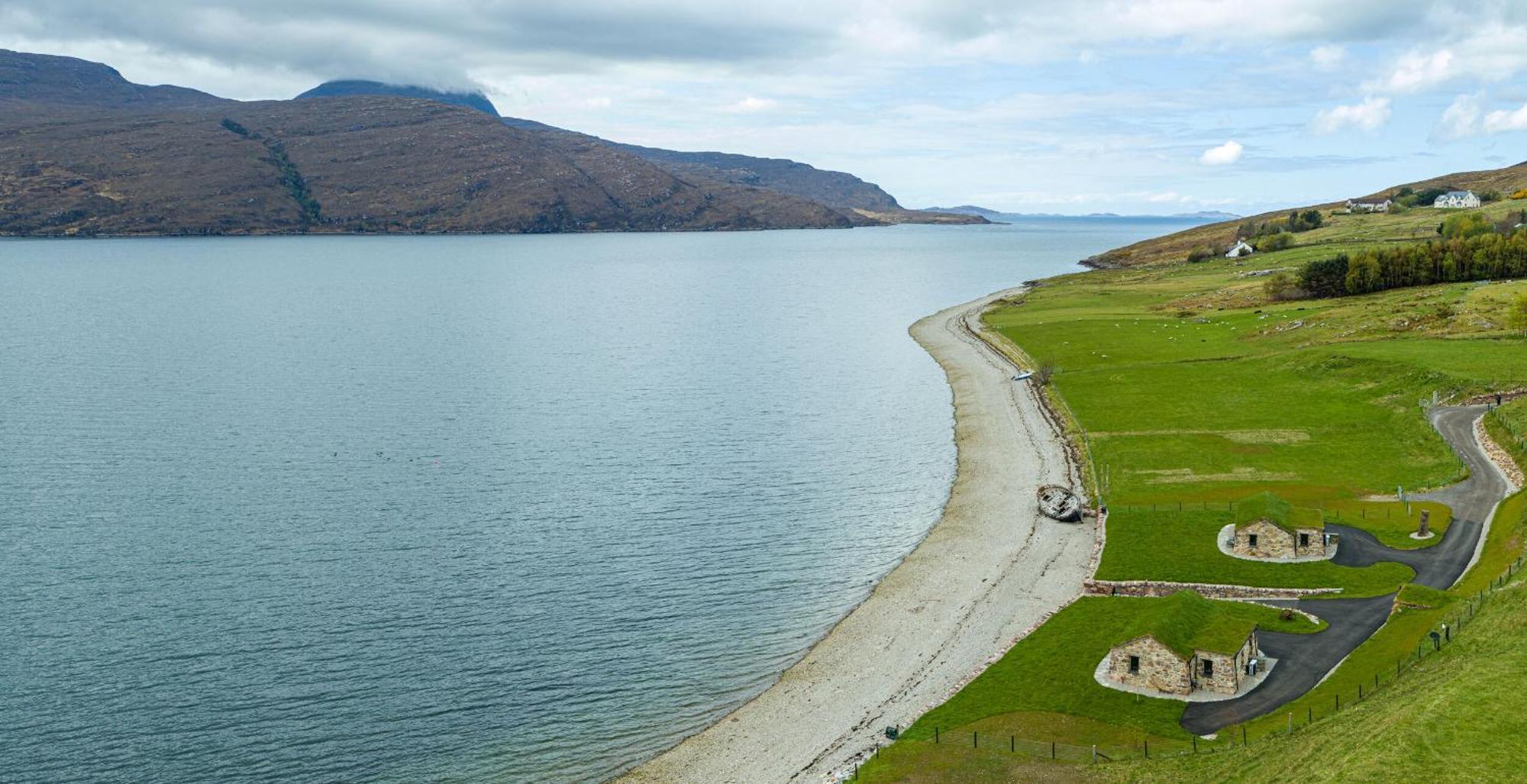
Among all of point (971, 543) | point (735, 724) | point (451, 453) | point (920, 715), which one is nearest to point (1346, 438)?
point (971, 543)

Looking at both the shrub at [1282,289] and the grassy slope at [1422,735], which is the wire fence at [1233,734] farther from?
the shrub at [1282,289]

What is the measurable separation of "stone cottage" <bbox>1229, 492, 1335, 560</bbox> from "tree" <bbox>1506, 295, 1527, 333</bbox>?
69.9 meters

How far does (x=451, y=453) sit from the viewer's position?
101 m

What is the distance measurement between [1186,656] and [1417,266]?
497 feet

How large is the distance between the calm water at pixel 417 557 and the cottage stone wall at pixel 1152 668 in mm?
17486

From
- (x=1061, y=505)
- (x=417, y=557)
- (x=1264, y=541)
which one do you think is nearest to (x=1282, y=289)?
(x=1061, y=505)

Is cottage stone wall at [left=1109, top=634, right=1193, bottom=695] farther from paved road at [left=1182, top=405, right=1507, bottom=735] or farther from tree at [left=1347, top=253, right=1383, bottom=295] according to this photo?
tree at [left=1347, top=253, right=1383, bottom=295]

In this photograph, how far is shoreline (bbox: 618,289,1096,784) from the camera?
4909 centimetres

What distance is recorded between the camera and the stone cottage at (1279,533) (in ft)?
222

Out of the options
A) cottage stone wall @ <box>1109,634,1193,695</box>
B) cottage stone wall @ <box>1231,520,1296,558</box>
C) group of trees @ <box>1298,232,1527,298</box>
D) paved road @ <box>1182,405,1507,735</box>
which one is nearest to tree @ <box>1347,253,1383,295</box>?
group of trees @ <box>1298,232,1527,298</box>

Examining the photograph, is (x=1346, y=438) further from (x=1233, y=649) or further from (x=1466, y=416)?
(x=1233, y=649)

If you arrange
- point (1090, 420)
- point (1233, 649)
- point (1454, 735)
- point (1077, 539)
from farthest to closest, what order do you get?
1. point (1090, 420)
2. point (1077, 539)
3. point (1233, 649)
4. point (1454, 735)

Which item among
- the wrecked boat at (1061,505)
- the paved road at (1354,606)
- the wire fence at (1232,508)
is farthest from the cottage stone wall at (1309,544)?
the wrecked boat at (1061,505)

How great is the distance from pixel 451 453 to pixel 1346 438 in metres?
80.1
